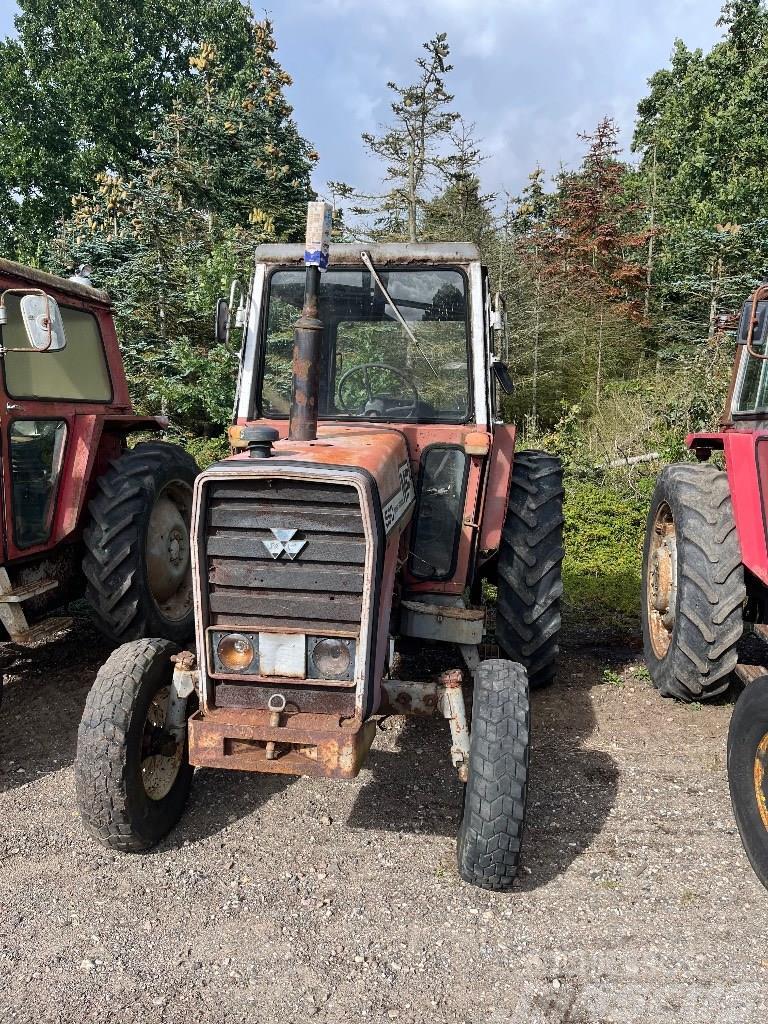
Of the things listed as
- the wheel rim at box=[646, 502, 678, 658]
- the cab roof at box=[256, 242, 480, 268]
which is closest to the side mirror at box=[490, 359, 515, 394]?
the cab roof at box=[256, 242, 480, 268]

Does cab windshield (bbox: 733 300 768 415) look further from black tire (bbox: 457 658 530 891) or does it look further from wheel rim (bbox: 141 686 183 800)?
wheel rim (bbox: 141 686 183 800)

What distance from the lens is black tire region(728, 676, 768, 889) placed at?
2902 millimetres

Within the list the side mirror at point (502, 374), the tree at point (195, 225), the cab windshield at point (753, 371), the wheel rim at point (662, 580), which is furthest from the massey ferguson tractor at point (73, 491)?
the tree at point (195, 225)

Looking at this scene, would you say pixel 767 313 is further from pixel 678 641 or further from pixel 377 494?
pixel 377 494

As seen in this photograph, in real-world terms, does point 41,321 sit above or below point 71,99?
below

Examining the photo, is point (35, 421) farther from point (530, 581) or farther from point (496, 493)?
point (530, 581)

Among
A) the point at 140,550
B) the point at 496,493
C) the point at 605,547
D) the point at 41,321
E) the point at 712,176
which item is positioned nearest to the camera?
the point at 41,321

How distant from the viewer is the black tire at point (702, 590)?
405 cm

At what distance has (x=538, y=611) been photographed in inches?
172

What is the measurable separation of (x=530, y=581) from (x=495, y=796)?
5.65 ft

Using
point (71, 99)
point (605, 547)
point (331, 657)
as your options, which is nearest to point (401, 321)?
point (331, 657)

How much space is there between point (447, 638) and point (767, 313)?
7.05 ft

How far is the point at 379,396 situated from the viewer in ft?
14.0

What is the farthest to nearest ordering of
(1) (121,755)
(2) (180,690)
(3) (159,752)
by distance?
1. (3) (159,752)
2. (2) (180,690)
3. (1) (121,755)
